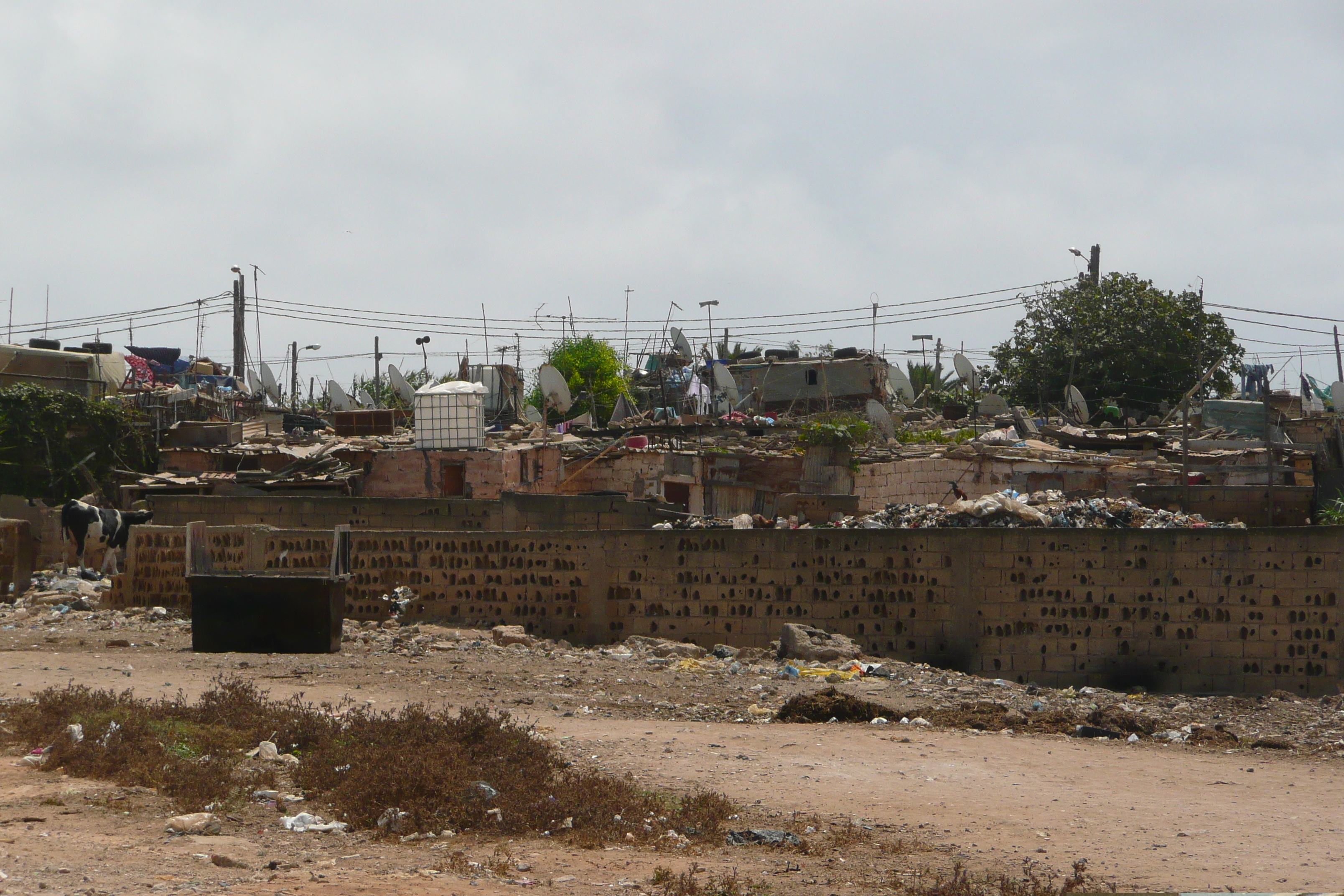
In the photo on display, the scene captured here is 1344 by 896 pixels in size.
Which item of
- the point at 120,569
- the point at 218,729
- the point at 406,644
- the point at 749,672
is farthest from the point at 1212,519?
the point at 120,569

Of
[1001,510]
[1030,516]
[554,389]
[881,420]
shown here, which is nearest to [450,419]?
[554,389]

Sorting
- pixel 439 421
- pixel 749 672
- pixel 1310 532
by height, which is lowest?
pixel 749 672

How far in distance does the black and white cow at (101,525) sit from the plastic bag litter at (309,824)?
1401cm

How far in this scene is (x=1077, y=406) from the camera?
31297 mm

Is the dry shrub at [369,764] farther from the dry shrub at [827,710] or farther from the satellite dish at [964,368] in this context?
the satellite dish at [964,368]

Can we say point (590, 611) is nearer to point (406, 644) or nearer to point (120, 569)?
point (406, 644)

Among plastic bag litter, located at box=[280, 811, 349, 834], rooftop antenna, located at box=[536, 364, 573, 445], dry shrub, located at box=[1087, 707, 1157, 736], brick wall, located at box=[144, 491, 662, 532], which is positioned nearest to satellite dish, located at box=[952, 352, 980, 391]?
rooftop antenna, located at box=[536, 364, 573, 445]

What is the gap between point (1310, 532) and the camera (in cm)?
1469

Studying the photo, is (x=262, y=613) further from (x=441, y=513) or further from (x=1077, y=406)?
(x=1077, y=406)

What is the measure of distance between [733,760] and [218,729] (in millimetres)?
3384

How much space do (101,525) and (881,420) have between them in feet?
49.5

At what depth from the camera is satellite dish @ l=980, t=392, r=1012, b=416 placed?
104 ft

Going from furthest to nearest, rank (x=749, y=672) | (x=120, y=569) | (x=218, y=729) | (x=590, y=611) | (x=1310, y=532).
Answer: (x=120, y=569)
(x=590, y=611)
(x=1310, y=532)
(x=749, y=672)
(x=218, y=729)

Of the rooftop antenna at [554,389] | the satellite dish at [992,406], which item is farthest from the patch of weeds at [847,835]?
the satellite dish at [992,406]
